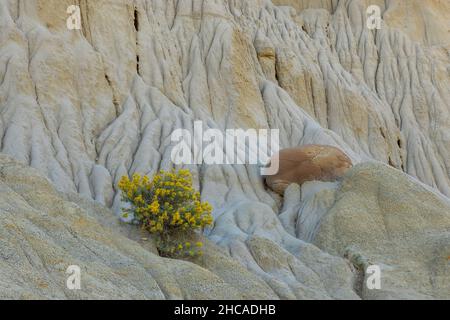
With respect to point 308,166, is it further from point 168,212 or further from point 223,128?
point 168,212

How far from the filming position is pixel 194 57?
116 feet

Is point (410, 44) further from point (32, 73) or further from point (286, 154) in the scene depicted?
point (32, 73)

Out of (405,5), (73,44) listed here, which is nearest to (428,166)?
(405,5)

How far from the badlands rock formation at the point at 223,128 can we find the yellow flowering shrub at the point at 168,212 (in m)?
0.73

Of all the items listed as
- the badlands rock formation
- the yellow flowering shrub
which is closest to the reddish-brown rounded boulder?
the badlands rock formation

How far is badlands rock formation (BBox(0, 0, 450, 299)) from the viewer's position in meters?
17.1

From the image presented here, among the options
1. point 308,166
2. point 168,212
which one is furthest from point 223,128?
point 168,212

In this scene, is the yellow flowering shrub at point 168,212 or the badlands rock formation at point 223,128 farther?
the yellow flowering shrub at point 168,212

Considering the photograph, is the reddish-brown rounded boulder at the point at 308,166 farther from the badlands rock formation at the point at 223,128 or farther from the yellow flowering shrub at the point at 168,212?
the yellow flowering shrub at the point at 168,212

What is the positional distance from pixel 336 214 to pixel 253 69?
621 inches

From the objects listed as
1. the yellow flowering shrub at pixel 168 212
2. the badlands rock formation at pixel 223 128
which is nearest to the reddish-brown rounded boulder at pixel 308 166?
the badlands rock formation at pixel 223 128

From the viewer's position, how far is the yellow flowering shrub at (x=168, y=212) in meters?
19.8

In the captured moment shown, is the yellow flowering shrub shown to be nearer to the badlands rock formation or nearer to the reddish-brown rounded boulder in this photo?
the badlands rock formation

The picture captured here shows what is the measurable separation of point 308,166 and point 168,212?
28.4 ft
